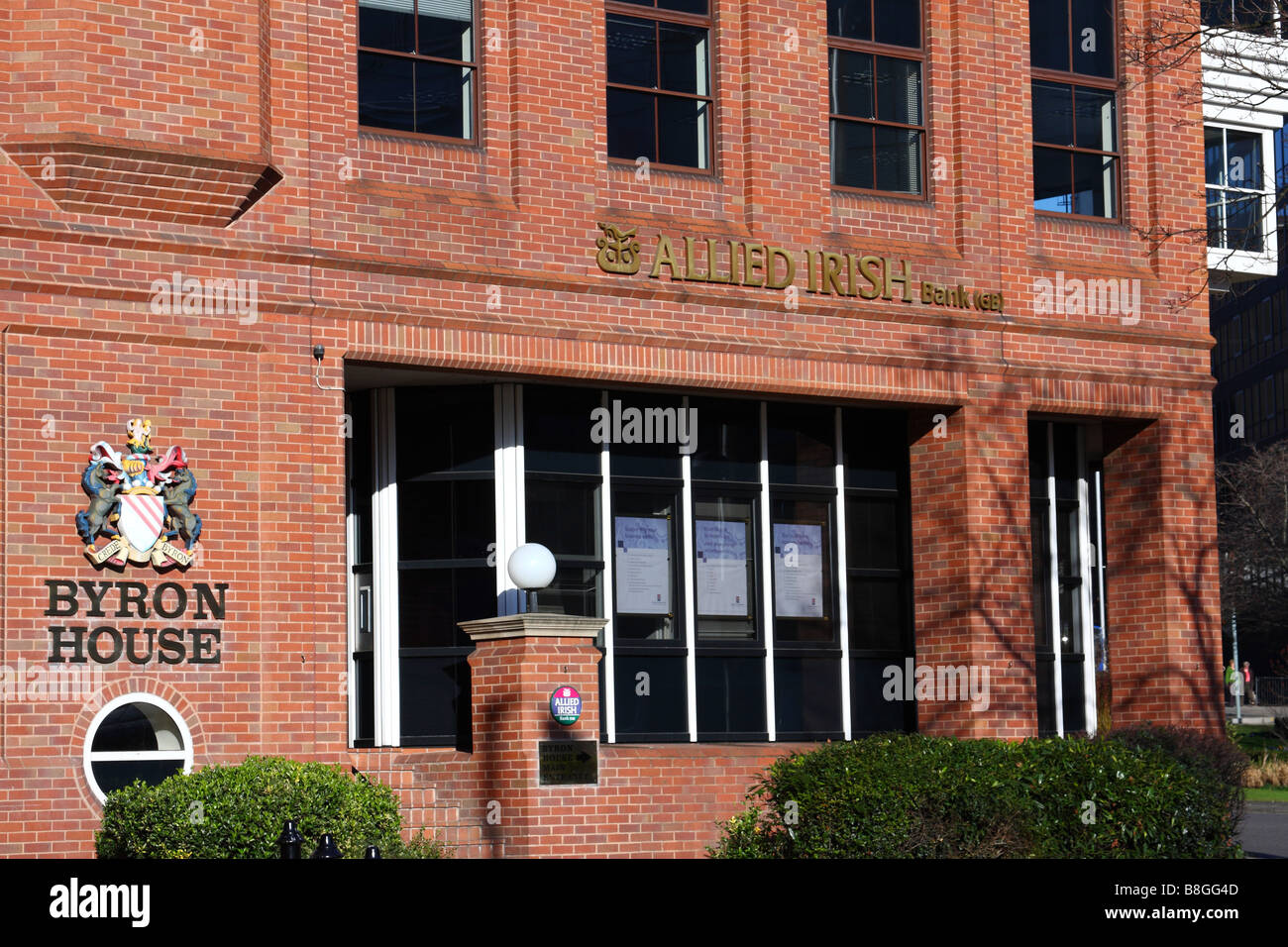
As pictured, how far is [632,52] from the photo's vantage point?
706 inches

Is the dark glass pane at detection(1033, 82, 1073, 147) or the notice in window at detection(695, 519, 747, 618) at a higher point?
the dark glass pane at detection(1033, 82, 1073, 147)

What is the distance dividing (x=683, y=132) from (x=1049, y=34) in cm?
507

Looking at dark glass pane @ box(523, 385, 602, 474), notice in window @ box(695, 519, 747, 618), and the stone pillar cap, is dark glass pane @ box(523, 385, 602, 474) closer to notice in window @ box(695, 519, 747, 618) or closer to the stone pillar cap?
notice in window @ box(695, 519, 747, 618)

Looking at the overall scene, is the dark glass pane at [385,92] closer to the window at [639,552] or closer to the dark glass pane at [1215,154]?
the window at [639,552]

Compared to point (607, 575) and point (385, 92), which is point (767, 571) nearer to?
point (607, 575)

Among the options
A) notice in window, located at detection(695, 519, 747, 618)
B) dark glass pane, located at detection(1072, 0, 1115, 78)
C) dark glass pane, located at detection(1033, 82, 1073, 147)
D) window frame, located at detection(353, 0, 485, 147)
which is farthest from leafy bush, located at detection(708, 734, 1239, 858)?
dark glass pane, located at detection(1072, 0, 1115, 78)

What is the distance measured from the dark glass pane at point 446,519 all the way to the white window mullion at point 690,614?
2098mm

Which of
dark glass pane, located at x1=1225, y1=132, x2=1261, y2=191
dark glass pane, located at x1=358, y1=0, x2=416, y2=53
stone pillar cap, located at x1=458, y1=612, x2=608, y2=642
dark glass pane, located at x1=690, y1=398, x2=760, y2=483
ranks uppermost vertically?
dark glass pane, located at x1=1225, y1=132, x2=1261, y2=191

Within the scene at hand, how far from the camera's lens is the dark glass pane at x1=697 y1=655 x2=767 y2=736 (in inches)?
711

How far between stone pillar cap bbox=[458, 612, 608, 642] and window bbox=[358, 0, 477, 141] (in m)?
4.60

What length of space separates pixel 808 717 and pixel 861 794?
21.3 ft
